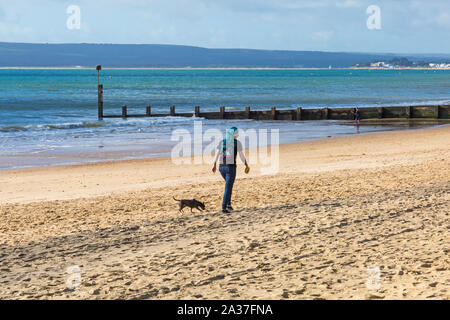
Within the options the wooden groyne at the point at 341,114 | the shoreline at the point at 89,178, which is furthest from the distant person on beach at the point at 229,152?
the wooden groyne at the point at 341,114

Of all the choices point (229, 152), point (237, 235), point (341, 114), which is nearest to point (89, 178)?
point (229, 152)

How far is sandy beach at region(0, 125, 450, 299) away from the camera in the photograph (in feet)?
23.6

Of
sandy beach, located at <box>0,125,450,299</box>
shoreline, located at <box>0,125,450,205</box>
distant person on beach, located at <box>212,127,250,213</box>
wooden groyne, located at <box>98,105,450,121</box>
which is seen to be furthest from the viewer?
wooden groyne, located at <box>98,105,450,121</box>

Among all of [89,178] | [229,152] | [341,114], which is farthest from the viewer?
[341,114]

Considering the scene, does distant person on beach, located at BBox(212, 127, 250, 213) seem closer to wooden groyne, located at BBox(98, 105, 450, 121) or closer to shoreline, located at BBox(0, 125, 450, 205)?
shoreline, located at BBox(0, 125, 450, 205)

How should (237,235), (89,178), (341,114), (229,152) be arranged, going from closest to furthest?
1. (237,235)
2. (229,152)
3. (89,178)
4. (341,114)

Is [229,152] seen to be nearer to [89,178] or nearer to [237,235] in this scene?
[237,235]

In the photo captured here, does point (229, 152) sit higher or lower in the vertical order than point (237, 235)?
higher

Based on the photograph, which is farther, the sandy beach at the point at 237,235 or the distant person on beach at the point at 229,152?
the distant person on beach at the point at 229,152

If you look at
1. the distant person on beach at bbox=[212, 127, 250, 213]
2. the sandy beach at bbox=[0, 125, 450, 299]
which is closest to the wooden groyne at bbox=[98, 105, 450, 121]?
the sandy beach at bbox=[0, 125, 450, 299]

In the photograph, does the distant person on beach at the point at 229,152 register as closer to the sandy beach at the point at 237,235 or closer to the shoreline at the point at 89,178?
the sandy beach at the point at 237,235

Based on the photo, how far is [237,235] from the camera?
9.70 metres

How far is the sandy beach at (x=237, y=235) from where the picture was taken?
718 centimetres

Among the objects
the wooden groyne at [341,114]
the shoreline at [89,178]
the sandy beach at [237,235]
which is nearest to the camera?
the sandy beach at [237,235]
